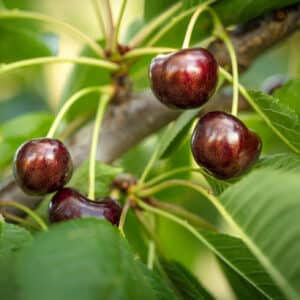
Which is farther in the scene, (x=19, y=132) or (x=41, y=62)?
(x=19, y=132)

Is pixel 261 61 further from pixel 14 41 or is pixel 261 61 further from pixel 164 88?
pixel 164 88

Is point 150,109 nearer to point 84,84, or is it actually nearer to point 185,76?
point 84,84

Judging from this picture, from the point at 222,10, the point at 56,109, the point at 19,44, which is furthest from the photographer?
the point at 56,109

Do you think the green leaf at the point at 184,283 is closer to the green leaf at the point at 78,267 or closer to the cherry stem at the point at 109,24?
the green leaf at the point at 78,267

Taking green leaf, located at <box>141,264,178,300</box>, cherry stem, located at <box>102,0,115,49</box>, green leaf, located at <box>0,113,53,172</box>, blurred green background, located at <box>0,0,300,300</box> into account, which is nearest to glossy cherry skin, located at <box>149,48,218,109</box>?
green leaf, located at <box>141,264,178,300</box>

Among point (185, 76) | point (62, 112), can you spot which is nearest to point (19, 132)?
point (62, 112)

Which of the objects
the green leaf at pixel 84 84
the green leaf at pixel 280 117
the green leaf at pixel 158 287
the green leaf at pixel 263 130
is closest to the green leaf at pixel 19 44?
the green leaf at pixel 84 84
